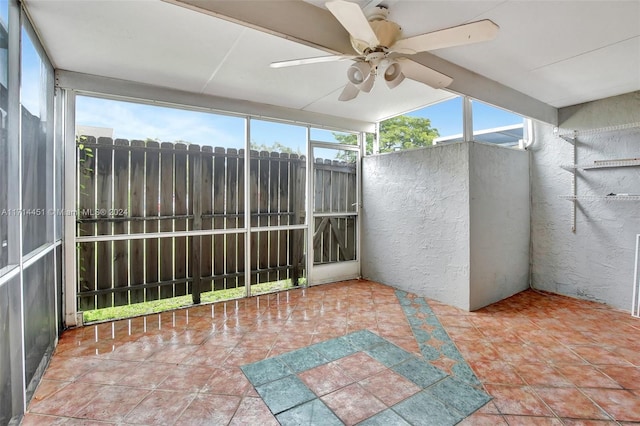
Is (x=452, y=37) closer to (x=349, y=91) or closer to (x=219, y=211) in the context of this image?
(x=349, y=91)

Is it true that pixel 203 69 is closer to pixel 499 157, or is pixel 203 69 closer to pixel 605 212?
pixel 499 157

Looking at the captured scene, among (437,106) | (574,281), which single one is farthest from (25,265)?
(574,281)

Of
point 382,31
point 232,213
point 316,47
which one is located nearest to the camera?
point 382,31

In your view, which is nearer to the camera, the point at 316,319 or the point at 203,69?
the point at 203,69

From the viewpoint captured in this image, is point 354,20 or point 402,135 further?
point 402,135

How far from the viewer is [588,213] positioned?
11.7 feet

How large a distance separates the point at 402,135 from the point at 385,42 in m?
2.69

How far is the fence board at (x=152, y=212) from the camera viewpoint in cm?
336

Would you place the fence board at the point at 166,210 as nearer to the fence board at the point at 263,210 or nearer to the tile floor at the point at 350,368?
the tile floor at the point at 350,368

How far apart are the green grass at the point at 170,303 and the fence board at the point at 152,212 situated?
0.49ft

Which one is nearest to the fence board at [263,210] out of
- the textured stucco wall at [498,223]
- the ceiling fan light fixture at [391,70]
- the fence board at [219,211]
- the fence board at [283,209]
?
the fence board at [283,209]

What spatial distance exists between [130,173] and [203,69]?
1.47 m

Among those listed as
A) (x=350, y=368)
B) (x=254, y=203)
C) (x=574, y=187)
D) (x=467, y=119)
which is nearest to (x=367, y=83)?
(x=467, y=119)

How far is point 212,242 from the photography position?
3824 millimetres
